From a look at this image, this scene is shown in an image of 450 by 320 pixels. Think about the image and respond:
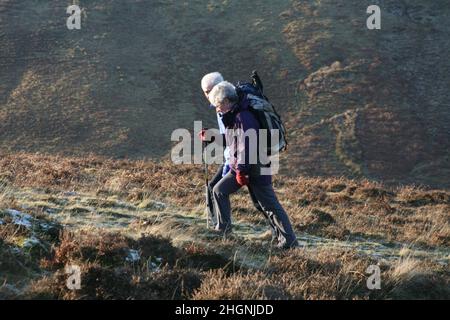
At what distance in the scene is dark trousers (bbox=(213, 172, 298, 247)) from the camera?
24.9 feet

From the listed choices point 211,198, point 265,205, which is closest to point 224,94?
point 265,205

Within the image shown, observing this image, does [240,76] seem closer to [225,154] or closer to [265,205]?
[225,154]

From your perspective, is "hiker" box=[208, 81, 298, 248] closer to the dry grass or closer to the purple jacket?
the purple jacket

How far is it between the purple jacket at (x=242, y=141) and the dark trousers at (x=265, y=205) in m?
0.19

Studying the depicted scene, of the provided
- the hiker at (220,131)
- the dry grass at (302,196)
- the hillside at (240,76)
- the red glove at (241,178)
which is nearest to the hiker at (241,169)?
the red glove at (241,178)

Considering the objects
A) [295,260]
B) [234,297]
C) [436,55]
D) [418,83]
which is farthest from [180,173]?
[436,55]

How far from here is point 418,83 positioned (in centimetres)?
3806

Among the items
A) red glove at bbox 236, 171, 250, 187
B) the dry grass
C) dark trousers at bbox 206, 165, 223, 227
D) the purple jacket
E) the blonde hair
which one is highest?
the blonde hair

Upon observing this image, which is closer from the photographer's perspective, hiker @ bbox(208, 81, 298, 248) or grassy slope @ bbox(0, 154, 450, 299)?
grassy slope @ bbox(0, 154, 450, 299)

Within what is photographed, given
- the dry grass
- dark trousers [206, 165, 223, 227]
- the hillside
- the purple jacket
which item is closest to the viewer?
the purple jacket

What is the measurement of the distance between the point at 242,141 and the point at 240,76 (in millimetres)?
32481

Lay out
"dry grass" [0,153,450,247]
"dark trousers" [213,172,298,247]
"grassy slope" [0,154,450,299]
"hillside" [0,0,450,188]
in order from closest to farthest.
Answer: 1. "grassy slope" [0,154,450,299]
2. "dark trousers" [213,172,298,247]
3. "dry grass" [0,153,450,247]
4. "hillside" [0,0,450,188]

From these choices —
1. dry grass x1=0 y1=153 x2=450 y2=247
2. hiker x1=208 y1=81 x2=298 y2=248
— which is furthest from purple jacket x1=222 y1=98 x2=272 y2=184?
dry grass x1=0 y1=153 x2=450 y2=247

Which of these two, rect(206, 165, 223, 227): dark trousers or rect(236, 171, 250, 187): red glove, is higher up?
rect(236, 171, 250, 187): red glove
